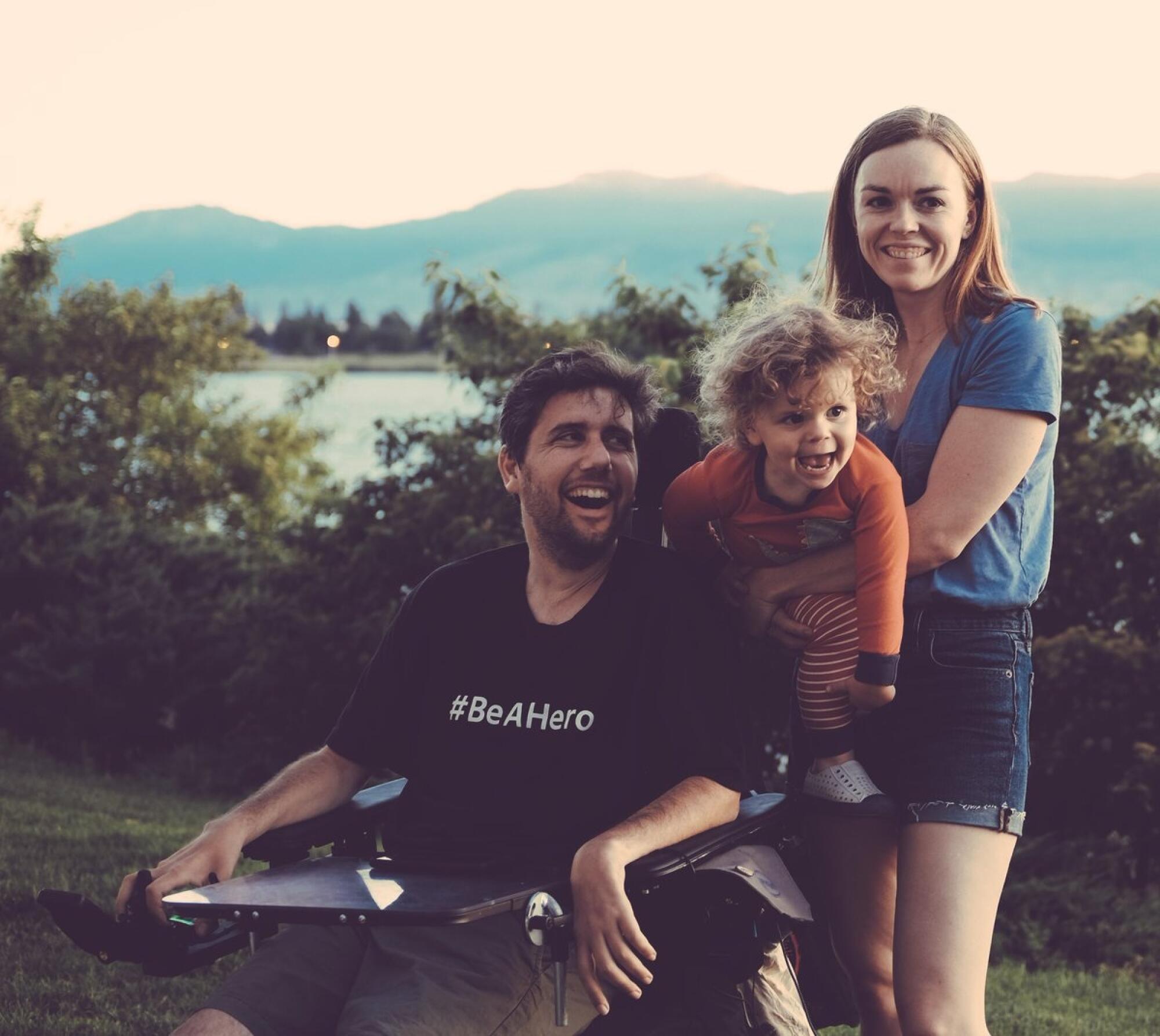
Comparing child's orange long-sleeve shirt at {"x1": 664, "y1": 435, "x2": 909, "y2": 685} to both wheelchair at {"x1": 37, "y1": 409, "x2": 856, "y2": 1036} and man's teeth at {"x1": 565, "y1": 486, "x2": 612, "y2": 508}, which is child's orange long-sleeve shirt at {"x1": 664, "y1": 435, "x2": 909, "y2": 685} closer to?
man's teeth at {"x1": 565, "y1": 486, "x2": 612, "y2": 508}

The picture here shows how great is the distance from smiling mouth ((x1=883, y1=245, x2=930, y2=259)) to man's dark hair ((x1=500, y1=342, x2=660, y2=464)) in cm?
54

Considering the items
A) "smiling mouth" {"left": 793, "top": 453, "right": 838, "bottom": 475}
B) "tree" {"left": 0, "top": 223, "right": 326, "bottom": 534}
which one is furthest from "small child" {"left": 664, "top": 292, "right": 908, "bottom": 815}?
"tree" {"left": 0, "top": 223, "right": 326, "bottom": 534}

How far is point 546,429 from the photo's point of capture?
106 inches

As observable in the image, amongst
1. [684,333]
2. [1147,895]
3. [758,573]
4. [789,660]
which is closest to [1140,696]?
[1147,895]

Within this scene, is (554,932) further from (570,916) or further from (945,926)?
(945,926)

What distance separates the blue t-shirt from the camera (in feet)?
7.64

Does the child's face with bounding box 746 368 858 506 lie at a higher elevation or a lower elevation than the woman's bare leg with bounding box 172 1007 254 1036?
higher

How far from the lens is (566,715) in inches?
98.3

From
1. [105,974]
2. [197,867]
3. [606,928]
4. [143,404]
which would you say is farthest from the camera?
[143,404]

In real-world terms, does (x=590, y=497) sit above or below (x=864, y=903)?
above

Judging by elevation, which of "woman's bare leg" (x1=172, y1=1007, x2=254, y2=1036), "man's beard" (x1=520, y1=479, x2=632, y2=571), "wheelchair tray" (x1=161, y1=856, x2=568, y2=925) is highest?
"man's beard" (x1=520, y1=479, x2=632, y2=571)

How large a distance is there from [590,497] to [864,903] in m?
0.84

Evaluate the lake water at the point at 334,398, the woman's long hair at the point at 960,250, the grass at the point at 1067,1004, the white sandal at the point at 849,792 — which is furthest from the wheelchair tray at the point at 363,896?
the lake water at the point at 334,398

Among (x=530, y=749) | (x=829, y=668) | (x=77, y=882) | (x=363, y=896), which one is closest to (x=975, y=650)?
(x=829, y=668)
